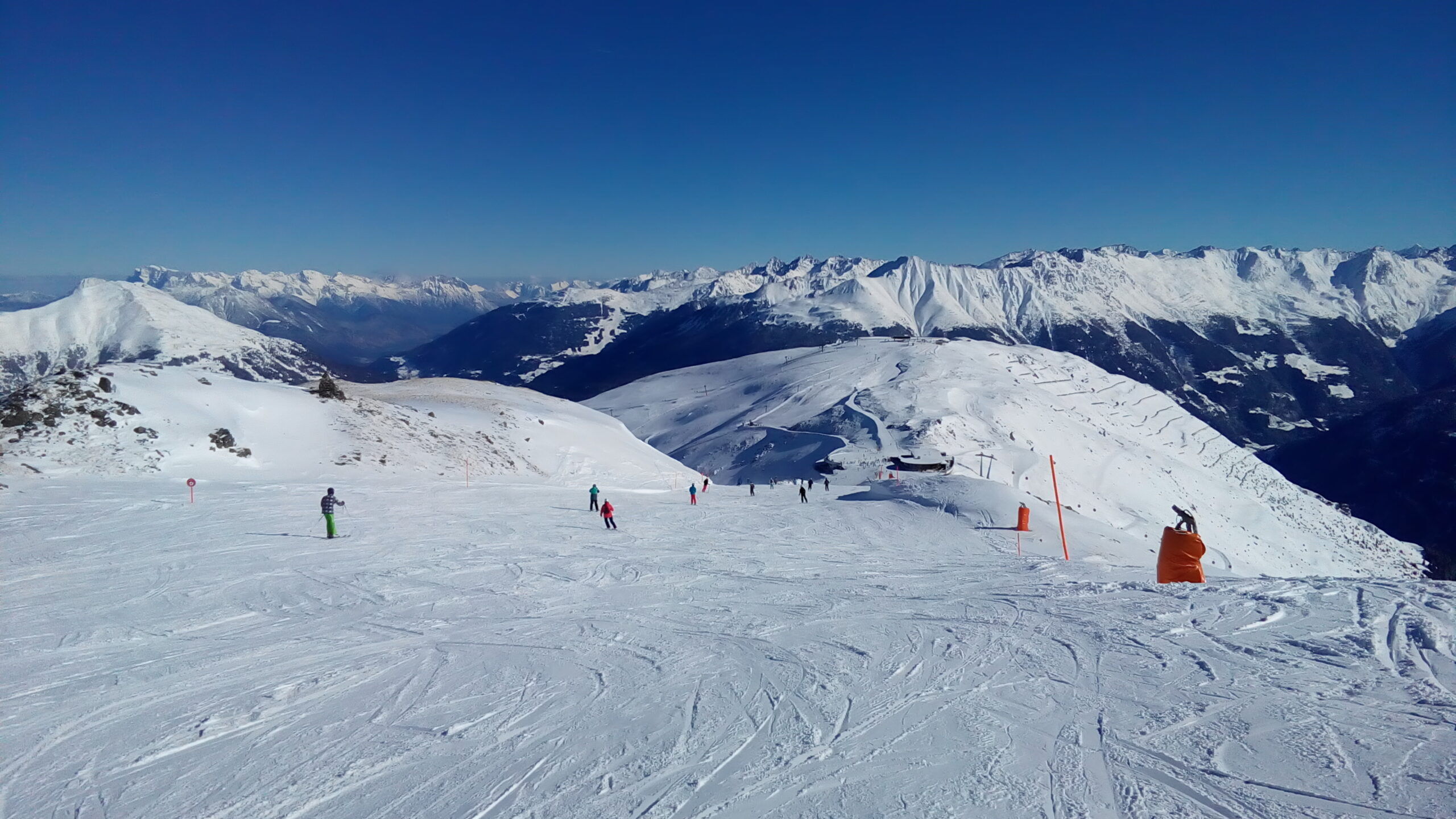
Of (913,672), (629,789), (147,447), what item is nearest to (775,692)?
(913,672)

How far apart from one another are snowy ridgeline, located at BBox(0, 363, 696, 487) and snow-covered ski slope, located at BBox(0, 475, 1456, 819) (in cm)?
1192

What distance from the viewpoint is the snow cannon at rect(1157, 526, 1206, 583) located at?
1319cm

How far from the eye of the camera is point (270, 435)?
31.0m

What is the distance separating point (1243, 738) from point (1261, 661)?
7.98ft

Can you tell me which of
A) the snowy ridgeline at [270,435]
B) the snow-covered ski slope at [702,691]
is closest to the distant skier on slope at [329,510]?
the snow-covered ski slope at [702,691]

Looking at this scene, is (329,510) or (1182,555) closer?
(1182,555)

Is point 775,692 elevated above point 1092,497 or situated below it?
above

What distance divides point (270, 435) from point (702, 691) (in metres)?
31.1

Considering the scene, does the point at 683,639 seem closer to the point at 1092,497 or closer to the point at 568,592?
the point at 568,592

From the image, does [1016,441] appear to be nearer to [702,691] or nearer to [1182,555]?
[1182,555]

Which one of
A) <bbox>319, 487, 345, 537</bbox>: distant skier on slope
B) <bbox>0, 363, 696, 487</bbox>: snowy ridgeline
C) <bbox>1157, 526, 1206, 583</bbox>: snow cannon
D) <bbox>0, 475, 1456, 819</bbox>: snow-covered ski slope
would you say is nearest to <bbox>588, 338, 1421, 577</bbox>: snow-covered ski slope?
<bbox>1157, 526, 1206, 583</bbox>: snow cannon

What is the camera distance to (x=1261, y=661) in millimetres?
8297

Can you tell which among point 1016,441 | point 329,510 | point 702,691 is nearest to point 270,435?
point 329,510

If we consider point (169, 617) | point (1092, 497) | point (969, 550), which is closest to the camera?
point (169, 617)
